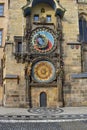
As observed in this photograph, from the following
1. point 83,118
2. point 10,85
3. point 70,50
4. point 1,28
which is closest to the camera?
point 83,118

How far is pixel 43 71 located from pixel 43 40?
2818 mm

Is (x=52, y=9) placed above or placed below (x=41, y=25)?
above

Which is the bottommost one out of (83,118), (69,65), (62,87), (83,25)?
(83,118)

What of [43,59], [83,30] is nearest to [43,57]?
[43,59]

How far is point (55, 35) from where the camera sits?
20438mm

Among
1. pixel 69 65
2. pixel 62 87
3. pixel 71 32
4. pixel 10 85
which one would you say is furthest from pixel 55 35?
pixel 10 85

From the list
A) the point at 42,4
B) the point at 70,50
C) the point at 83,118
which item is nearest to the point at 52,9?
the point at 42,4

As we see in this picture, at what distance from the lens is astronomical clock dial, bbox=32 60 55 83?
19594 mm

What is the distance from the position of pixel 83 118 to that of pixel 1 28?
14.8 m

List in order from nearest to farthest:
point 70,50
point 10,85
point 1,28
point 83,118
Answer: point 83,118 → point 10,85 → point 70,50 → point 1,28

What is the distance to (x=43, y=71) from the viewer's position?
1969cm

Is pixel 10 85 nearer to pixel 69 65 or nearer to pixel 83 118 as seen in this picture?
pixel 69 65

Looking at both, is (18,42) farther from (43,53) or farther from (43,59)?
(43,59)

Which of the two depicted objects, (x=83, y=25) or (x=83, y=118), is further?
(x=83, y=25)
